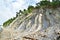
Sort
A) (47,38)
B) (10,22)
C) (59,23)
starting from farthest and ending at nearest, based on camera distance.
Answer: (10,22), (59,23), (47,38)

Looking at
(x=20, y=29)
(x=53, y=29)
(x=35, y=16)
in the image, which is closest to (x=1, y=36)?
(x=20, y=29)

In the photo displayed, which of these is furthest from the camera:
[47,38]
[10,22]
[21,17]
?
[10,22]

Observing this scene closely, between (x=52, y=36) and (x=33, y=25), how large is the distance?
1.53m

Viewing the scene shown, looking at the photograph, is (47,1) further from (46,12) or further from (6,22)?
(6,22)

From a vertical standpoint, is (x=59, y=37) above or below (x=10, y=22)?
below

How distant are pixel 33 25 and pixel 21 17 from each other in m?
1.47

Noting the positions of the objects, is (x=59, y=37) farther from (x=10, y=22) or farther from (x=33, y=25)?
(x=10, y=22)

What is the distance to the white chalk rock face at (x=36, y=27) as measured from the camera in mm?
12031

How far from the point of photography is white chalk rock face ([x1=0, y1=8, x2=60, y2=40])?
1203 cm

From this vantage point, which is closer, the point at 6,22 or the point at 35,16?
the point at 35,16

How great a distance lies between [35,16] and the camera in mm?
13430

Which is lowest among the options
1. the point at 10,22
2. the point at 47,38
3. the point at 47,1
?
the point at 47,38

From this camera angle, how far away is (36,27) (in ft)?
41.8

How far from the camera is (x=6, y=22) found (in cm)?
1570
